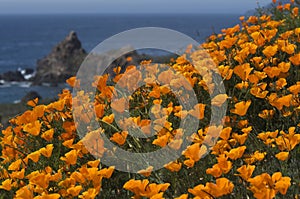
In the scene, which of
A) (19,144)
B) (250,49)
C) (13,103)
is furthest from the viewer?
(13,103)

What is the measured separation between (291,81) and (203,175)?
1646 millimetres

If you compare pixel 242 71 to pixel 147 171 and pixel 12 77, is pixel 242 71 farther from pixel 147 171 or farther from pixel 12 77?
pixel 12 77

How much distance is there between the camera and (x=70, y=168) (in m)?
3.38

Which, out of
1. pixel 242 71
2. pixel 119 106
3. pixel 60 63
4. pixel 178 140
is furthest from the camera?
pixel 60 63

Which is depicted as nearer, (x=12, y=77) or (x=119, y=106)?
(x=119, y=106)

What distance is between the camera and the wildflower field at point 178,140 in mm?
2702

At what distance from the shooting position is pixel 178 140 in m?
2.95

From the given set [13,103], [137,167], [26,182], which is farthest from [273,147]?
[13,103]

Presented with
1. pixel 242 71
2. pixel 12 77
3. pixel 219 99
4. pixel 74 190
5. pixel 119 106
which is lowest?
pixel 12 77

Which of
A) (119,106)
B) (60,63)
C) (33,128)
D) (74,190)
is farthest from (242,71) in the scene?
(60,63)

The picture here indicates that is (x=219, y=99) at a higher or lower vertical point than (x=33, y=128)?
higher

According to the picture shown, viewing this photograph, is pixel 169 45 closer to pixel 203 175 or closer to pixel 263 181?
pixel 203 175

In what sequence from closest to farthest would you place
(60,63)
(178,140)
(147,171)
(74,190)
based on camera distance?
1. (74,190)
2. (147,171)
3. (178,140)
4. (60,63)

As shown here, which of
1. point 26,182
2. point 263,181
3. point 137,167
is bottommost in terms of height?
point 26,182
